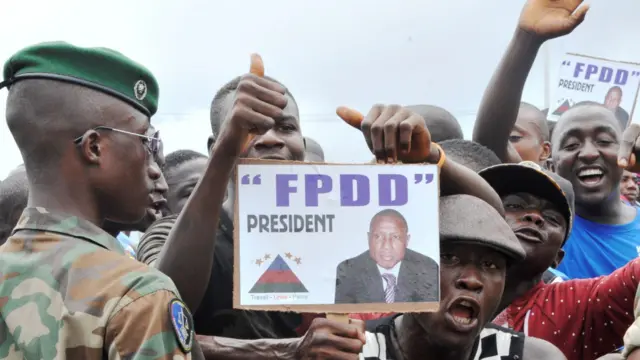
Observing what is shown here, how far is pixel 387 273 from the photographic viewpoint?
315cm

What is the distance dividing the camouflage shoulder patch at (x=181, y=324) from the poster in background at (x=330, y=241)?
0.68m

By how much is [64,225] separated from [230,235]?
1141mm

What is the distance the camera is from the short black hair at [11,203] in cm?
518

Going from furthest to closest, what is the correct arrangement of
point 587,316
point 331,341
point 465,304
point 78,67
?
point 587,316 < point 465,304 < point 331,341 < point 78,67

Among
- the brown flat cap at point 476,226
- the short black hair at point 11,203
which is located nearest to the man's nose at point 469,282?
the brown flat cap at point 476,226

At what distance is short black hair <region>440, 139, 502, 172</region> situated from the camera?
4.57m

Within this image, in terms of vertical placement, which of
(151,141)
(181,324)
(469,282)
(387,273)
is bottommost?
(469,282)

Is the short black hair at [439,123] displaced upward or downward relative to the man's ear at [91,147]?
downward

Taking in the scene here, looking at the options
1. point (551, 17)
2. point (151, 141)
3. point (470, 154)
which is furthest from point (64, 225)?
point (551, 17)

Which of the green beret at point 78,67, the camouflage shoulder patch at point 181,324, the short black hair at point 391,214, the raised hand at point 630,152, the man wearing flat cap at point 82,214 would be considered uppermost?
the green beret at point 78,67

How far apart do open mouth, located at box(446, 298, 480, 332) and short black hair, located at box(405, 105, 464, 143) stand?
219cm

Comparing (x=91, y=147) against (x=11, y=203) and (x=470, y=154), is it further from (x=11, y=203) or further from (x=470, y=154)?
(x=11, y=203)

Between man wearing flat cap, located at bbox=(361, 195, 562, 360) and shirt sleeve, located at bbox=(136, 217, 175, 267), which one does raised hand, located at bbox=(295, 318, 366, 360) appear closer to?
man wearing flat cap, located at bbox=(361, 195, 562, 360)

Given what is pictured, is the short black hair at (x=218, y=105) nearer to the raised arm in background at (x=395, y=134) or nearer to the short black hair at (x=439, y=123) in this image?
the raised arm in background at (x=395, y=134)
